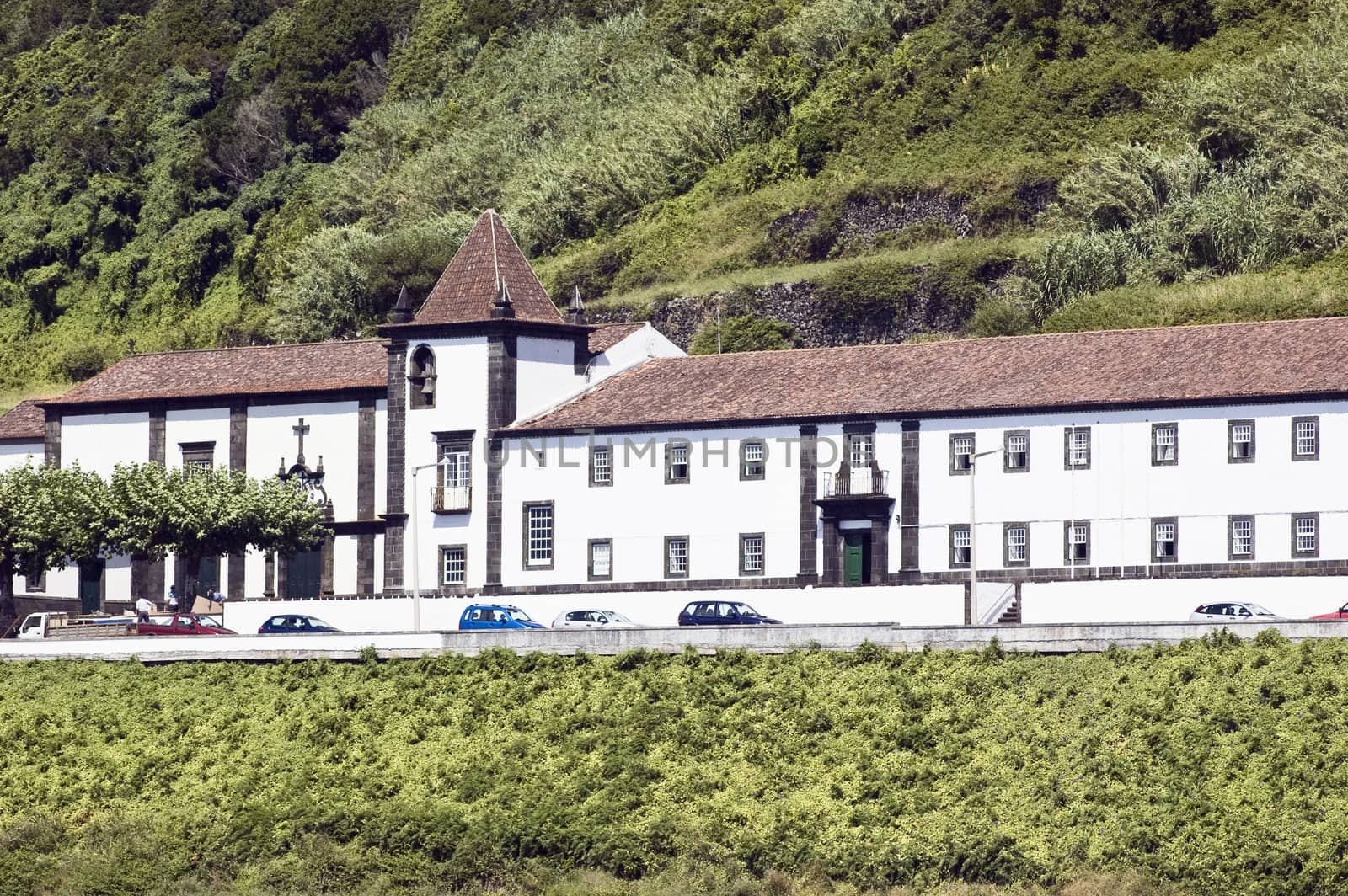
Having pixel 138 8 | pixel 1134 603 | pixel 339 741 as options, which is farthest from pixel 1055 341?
pixel 138 8

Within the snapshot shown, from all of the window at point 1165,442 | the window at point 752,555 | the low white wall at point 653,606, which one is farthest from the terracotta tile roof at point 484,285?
the window at point 1165,442

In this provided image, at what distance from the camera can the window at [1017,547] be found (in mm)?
71500

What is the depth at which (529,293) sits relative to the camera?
8225cm

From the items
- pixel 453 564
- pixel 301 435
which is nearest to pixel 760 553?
pixel 453 564

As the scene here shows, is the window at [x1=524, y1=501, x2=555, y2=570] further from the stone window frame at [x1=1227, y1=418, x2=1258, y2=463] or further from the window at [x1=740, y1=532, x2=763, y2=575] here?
the stone window frame at [x1=1227, y1=418, x2=1258, y2=463]

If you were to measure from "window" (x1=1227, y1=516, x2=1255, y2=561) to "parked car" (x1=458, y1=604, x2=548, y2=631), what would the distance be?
18.4m

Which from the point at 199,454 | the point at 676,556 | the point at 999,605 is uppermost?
the point at 199,454

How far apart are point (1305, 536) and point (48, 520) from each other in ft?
121

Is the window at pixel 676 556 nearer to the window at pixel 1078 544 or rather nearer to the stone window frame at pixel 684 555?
the stone window frame at pixel 684 555

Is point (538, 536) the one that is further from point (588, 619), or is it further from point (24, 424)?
point (24, 424)

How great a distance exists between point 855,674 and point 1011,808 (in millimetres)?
7736

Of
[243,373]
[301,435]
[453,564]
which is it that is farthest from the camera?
[243,373]

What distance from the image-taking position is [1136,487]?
70.3 m

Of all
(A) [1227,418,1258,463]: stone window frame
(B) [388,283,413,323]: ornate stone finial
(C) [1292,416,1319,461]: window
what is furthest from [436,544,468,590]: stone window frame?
(C) [1292,416,1319,461]: window
